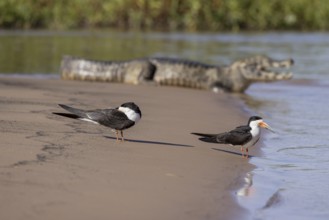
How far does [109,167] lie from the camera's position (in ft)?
18.1

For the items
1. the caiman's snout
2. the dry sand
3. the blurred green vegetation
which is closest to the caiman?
the caiman's snout

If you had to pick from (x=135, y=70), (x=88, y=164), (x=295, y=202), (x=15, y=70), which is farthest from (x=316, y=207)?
(x=15, y=70)

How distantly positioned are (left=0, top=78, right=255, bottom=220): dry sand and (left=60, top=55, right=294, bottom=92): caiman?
4.62 meters

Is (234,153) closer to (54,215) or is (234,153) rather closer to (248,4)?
(54,215)

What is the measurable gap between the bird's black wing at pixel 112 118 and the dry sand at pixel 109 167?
152 millimetres

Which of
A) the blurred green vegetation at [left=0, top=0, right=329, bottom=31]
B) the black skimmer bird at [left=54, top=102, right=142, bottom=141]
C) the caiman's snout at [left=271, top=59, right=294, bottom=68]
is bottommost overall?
the black skimmer bird at [left=54, top=102, right=142, bottom=141]

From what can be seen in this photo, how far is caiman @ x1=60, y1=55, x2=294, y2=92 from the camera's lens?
13617 mm

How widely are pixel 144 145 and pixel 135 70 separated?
7.22 meters

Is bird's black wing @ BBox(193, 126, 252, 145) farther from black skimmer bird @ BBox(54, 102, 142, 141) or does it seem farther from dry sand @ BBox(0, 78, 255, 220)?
black skimmer bird @ BBox(54, 102, 142, 141)

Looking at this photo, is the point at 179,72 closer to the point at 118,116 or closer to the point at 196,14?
the point at 118,116

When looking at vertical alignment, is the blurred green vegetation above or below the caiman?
above

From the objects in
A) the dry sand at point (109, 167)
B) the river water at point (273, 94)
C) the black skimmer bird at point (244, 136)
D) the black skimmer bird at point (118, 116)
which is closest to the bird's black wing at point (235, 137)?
the black skimmer bird at point (244, 136)

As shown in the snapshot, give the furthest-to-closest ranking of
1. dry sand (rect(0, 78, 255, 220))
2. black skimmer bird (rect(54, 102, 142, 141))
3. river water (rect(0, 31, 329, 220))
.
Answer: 1. black skimmer bird (rect(54, 102, 142, 141))
2. river water (rect(0, 31, 329, 220))
3. dry sand (rect(0, 78, 255, 220))

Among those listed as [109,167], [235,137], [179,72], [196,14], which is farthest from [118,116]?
[196,14]
